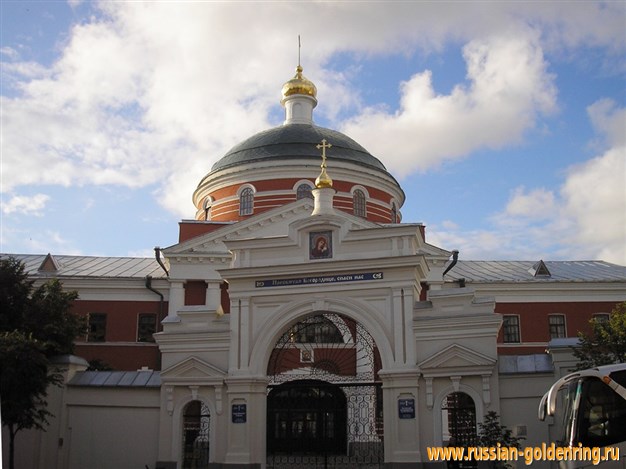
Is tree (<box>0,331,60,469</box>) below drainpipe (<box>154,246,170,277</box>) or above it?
below

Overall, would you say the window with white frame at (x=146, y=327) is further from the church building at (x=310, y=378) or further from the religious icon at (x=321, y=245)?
the religious icon at (x=321, y=245)

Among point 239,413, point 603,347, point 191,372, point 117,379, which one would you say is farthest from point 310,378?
point 603,347

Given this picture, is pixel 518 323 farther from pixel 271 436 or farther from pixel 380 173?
pixel 271 436

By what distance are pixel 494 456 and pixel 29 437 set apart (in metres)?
11.8

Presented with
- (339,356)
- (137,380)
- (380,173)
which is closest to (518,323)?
(380,173)

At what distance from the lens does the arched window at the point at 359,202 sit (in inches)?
1340

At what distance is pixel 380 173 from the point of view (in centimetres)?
3531

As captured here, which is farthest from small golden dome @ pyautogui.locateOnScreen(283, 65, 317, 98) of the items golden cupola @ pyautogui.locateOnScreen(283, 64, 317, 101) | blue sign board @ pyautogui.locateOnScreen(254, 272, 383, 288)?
blue sign board @ pyautogui.locateOnScreen(254, 272, 383, 288)

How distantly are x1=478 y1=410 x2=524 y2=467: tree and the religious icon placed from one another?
19.2ft

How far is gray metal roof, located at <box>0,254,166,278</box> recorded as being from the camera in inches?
1331

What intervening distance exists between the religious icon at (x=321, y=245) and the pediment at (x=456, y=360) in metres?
3.82

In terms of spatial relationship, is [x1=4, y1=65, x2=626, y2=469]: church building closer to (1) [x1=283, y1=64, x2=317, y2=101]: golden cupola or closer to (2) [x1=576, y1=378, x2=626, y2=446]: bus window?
(2) [x1=576, y1=378, x2=626, y2=446]: bus window

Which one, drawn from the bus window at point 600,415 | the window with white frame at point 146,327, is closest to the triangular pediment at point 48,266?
the window with white frame at point 146,327

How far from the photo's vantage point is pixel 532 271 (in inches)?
1394
